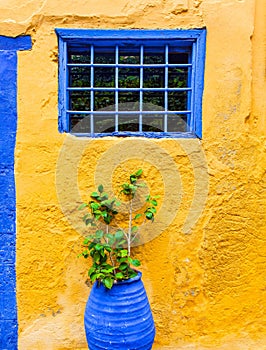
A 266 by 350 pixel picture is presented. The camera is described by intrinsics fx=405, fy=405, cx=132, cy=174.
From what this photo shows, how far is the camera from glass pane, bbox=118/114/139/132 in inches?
113

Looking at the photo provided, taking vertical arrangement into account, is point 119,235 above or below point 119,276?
above

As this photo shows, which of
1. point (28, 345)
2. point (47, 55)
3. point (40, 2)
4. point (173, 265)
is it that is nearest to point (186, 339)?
point (173, 265)

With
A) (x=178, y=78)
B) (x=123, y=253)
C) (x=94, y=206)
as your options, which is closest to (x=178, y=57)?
(x=178, y=78)

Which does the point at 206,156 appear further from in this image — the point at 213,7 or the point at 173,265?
the point at 213,7

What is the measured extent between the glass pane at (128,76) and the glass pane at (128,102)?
96 millimetres

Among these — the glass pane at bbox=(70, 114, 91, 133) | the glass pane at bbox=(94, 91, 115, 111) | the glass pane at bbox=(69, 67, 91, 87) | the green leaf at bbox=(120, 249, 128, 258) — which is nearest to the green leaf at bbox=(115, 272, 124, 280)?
the green leaf at bbox=(120, 249, 128, 258)

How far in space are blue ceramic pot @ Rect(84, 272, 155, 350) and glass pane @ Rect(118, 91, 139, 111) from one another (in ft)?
3.85

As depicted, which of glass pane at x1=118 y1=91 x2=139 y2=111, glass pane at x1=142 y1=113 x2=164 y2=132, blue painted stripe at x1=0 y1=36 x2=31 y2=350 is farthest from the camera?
glass pane at x1=142 y1=113 x2=164 y2=132

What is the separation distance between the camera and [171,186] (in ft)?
8.52

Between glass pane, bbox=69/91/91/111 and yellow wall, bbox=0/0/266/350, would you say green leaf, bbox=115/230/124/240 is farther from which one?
glass pane, bbox=69/91/91/111

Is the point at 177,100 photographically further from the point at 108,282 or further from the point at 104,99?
the point at 108,282

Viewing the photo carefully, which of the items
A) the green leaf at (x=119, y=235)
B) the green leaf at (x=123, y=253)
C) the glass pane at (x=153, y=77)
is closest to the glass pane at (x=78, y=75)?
the glass pane at (x=153, y=77)

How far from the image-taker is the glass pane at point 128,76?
9.54ft

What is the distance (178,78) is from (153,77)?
10.1 inches
